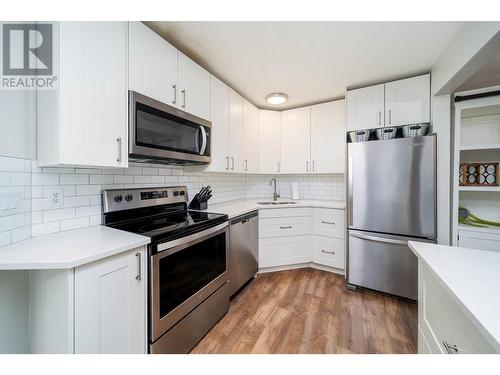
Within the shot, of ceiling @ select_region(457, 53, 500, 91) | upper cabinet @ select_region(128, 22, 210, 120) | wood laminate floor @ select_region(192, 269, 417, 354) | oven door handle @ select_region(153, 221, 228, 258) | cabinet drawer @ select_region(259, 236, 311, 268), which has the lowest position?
wood laminate floor @ select_region(192, 269, 417, 354)

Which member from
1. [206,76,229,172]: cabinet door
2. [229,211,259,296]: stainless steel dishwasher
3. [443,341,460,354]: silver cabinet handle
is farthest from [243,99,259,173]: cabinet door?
[443,341,460,354]: silver cabinet handle

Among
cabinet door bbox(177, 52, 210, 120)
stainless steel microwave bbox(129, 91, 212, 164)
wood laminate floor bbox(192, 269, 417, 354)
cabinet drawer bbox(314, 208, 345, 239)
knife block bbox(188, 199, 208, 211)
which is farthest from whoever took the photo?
cabinet drawer bbox(314, 208, 345, 239)

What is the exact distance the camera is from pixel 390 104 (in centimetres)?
214

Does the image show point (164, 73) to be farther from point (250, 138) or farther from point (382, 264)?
point (382, 264)

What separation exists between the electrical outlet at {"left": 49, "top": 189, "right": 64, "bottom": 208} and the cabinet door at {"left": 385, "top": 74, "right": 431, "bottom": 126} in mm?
2838

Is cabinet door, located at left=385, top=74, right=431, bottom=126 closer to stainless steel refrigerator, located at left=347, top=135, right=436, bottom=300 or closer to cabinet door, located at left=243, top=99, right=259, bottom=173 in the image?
stainless steel refrigerator, located at left=347, top=135, right=436, bottom=300

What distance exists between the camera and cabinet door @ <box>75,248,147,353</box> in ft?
2.89

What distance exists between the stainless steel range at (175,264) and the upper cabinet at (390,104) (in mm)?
1904

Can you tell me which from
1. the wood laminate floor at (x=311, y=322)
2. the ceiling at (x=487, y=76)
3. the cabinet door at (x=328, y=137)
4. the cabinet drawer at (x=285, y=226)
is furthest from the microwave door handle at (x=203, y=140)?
the ceiling at (x=487, y=76)

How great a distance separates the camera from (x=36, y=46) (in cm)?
108

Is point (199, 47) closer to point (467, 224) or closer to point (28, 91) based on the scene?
point (28, 91)

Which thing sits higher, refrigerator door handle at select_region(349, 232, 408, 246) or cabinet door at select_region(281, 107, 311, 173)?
cabinet door at select_region(281, 107, 311, 173)
